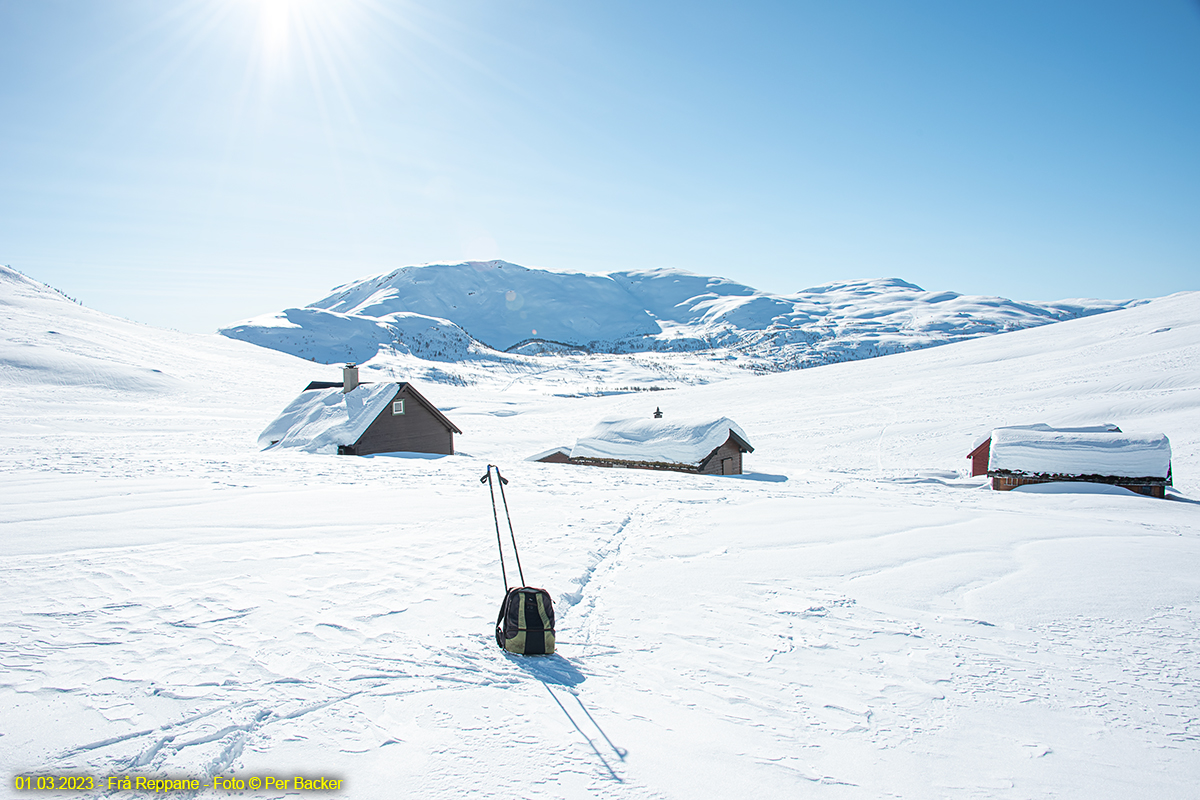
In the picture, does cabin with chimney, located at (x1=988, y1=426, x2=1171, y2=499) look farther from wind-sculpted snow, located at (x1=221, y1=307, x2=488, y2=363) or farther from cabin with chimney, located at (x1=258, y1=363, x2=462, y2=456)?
wind-sculpted snow, located at (x1=221, y1=307, x2=488, y2=363)

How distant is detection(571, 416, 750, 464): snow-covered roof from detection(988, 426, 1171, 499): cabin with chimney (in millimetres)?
10212

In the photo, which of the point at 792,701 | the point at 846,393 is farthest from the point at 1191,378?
the point at 792,701

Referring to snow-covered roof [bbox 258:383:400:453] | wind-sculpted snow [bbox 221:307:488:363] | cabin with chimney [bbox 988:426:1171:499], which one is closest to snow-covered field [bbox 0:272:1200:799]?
cabin with chimney [bbox 988:426:1171:499]

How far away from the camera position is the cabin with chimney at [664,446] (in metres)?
23.8

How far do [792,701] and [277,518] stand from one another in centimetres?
899

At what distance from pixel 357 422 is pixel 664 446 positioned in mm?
13363

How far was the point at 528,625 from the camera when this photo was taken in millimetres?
5145

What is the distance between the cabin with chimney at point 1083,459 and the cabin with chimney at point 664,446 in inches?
394

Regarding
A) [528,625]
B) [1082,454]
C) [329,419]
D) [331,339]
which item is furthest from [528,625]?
[331,339]

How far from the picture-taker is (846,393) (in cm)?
5209

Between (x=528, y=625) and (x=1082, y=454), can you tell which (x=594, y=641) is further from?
(x=1082, y=454)

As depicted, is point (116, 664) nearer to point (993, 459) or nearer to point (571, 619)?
point (571, 619)

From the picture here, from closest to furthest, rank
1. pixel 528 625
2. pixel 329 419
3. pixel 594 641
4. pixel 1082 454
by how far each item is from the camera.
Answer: pixel 528 625 < pixel 594 641 < pixel 1082 454 < pixel 329 419

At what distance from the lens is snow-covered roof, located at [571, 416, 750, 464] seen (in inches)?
938
